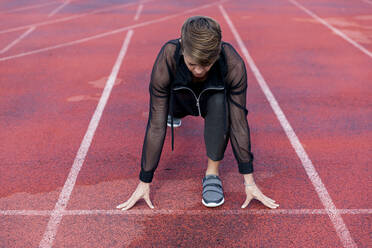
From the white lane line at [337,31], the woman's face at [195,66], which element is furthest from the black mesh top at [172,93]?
the white lane line at [337,31]

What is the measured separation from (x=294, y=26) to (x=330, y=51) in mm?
2112

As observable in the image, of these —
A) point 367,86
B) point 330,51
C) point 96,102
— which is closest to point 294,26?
point 330,51

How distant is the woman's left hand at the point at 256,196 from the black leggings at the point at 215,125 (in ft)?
1.10

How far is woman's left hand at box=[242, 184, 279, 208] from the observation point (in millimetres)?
2783

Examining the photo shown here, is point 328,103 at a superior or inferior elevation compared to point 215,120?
inferior

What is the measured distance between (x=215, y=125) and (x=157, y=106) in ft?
1.56

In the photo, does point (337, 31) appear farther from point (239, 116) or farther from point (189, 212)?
point (189, 212)

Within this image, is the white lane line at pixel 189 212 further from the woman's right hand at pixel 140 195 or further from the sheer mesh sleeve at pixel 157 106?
the sheer mesh sleeve at pixel 157 106

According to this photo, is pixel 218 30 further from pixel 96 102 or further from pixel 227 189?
pixel 96 102

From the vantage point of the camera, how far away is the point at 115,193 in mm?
3176

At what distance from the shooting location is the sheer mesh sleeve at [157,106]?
8.33 feet

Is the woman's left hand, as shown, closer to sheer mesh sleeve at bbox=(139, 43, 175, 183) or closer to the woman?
the woman

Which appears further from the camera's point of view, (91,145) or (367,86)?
(367,86)

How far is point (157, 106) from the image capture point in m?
2.64
